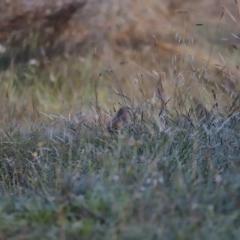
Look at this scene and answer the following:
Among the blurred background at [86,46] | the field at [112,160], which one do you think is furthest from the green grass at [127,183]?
the blurred background at [86,46]

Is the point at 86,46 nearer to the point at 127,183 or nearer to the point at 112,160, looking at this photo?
the point at 112,160

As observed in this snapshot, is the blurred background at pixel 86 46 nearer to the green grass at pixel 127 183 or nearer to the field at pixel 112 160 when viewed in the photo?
the field at pixel 112 160

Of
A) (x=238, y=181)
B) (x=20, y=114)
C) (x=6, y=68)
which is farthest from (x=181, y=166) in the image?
(x=6, y=68)

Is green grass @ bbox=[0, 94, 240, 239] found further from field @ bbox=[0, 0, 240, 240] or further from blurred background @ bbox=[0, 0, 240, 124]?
blurred background @ bbox=[0, 0, 240, 124]

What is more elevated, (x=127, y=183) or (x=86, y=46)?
(x=127, y=183)

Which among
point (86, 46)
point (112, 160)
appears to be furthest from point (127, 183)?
point (86, 46)

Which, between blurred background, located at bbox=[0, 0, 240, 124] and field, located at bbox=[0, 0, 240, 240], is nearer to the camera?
field, located at bbox=[0, 0, 240, 240]

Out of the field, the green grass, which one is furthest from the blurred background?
the green grass

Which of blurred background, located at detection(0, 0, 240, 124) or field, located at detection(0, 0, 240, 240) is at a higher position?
field, located at detection(0, 0, 240, 240)

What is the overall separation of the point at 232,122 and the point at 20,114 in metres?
2.40

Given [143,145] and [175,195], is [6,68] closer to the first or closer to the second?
[143,145]

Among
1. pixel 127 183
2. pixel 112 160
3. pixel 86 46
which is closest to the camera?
pixel 127 183

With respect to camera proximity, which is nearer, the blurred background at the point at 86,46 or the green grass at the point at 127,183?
the green grass at the point at 127,183

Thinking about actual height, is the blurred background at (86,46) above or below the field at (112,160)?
below
